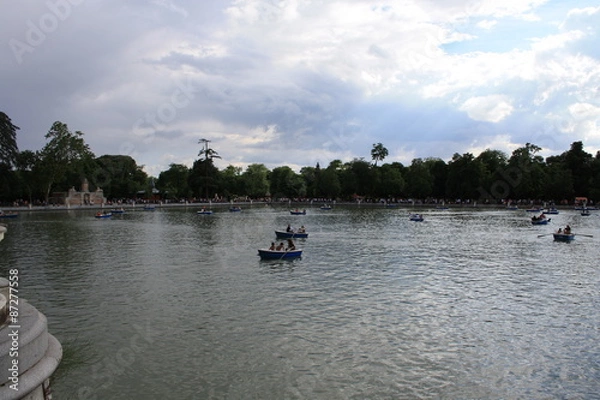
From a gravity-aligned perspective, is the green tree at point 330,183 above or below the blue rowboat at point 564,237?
above

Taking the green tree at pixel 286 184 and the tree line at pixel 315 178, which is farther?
the green tree at pixel 286 184

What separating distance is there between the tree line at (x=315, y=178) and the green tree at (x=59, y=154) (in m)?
0.18

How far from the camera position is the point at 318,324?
15930 millimetres

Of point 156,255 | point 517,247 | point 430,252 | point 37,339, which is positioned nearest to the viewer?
point 37,339

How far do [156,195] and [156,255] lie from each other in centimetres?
10909

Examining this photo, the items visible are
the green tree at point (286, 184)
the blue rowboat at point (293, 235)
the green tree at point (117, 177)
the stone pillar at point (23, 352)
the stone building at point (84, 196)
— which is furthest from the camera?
the green tree at point (286, 184)

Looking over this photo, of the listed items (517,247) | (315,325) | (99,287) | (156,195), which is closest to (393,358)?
(315,325)

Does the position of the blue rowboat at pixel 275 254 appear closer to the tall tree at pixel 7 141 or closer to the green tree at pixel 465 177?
the tall tree at pixel 7 141

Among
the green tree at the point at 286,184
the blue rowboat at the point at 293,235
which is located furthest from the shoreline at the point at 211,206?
the blue rowboat at the point at 293,235

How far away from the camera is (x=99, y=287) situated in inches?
850

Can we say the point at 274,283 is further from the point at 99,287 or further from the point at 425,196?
the point at 425,196

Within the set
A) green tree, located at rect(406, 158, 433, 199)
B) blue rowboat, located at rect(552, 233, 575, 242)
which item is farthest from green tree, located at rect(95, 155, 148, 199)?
blue rowboat, located at rect(552, 233, 575, 242)

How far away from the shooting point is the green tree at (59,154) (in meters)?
89.0

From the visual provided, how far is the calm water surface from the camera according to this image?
454 inches
